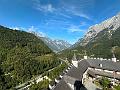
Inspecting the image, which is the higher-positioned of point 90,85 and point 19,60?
point 19,60

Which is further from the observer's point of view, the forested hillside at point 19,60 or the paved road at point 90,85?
the forested hillside at point 19,60

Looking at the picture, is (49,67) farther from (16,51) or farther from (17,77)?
(17,77)

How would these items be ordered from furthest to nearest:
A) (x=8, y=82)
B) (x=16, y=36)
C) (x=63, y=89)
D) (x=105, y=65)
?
(x=16, y=36), (x=8, y=82), (x=105, y=65), (x=63, y=89)

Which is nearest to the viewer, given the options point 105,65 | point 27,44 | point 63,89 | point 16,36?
point 63,89

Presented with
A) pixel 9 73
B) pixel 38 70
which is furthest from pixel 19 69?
pixel 38 70

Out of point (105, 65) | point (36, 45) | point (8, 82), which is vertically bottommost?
point (8, 82)

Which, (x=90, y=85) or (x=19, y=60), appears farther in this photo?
(x=19, y=60)

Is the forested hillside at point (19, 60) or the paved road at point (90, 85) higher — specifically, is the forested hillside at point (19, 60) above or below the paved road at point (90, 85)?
above

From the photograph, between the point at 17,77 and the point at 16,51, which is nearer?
the point at 17,77
